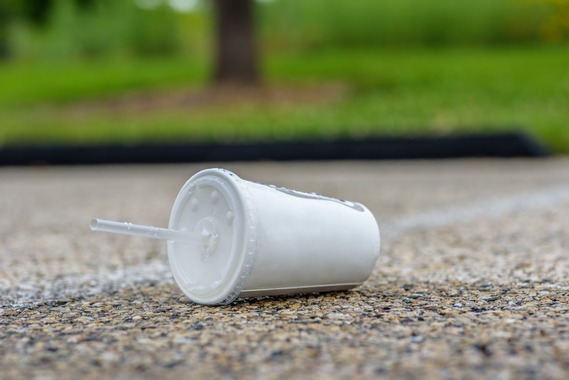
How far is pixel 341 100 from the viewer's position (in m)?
14.9

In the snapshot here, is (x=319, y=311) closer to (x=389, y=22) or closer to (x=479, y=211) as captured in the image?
(x=479, y=211)

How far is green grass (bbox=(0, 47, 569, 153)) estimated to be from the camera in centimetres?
1188

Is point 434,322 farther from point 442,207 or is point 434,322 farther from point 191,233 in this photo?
point 442,207

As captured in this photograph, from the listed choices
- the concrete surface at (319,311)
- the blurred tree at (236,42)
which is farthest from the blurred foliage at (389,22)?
the concrete surface at (319,311)

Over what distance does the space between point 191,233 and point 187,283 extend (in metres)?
0.16

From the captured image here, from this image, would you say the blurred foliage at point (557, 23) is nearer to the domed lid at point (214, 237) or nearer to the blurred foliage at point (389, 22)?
the blurred foliage at point (389, 22)

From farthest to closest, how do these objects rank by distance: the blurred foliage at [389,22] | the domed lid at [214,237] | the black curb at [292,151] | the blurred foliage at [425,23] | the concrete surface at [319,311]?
the blurred foliage at [425,23] → the blurred foliage at [389,22] → the black curb at [292,151] → the domed lid at [214,237] → the concrete surface at [319,311]

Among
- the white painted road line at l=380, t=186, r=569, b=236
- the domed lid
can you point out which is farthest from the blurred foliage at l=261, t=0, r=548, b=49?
the domed lid

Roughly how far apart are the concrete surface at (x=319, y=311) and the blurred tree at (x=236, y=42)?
10.1 metres

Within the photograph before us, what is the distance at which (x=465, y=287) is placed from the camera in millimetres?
3111

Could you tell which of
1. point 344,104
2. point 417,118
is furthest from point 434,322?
point 344,104

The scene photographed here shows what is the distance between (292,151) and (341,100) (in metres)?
4.68

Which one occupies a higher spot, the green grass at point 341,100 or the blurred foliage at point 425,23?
the blurred foliage at point 425,23

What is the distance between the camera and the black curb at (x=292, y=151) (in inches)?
399
